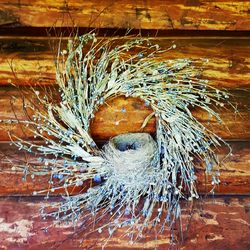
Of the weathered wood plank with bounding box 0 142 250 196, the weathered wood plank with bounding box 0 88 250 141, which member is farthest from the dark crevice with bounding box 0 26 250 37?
the weathered wood plank with bounding box 0 142 250 196

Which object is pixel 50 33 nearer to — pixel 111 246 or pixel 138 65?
pixel 138 65

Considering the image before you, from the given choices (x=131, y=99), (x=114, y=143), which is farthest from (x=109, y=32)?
(x=114, y=143)

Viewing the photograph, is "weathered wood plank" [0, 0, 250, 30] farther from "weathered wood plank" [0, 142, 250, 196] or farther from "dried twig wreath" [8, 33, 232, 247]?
"weathered wood plank" [0, 142, 250, 196]

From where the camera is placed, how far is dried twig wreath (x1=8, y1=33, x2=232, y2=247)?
1.88m

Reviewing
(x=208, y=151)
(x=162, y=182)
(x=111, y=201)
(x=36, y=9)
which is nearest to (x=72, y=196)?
(x=111, y=201)

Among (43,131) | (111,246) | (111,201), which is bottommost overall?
(111,246)

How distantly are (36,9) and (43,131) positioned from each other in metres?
0.44

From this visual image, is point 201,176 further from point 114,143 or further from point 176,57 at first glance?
point 176,57

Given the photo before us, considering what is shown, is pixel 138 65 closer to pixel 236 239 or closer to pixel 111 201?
pixel 111 201

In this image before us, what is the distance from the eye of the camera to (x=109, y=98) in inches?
76.5

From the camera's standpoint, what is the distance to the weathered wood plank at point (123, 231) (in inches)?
74.4

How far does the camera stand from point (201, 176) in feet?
6.44

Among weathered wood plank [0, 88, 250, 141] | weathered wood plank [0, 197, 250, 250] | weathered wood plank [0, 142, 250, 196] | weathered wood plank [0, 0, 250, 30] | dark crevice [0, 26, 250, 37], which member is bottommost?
weathered wood plank [0, 197, 250, 250]

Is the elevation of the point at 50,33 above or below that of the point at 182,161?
above
